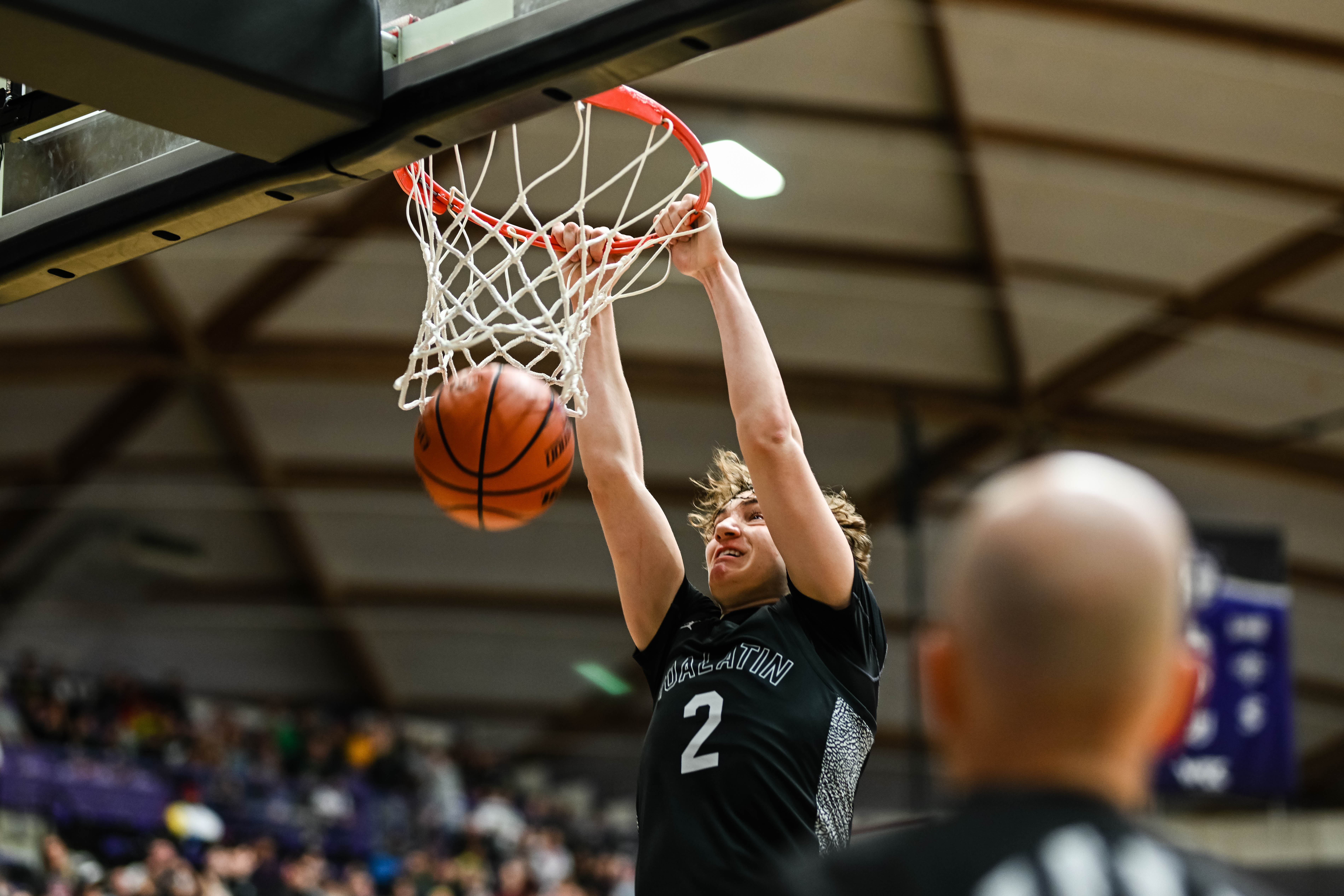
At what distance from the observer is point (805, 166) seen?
11.8 metres

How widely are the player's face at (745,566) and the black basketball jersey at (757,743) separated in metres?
0.06

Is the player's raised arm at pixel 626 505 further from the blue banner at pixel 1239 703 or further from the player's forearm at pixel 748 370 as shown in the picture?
the blue banner at pixel 1239 703

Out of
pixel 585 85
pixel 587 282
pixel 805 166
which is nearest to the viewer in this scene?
pixel 585 85

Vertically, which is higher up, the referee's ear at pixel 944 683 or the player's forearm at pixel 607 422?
the player's forearm at pixel 607 422

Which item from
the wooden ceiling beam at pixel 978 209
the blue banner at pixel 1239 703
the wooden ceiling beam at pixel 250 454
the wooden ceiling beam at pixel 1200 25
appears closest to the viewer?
the wooden ceiling beam at pixel 1200 25

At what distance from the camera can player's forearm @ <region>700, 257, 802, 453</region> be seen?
2.95 meters

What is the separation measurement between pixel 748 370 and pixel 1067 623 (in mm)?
1948

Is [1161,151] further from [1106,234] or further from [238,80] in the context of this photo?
[238,80]

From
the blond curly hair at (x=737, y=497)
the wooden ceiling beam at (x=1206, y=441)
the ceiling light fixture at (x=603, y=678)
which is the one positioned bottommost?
the blond curly hair at (x=737, y=497)

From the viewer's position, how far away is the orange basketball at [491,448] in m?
3.19

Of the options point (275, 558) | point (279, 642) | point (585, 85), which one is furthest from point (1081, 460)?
point (279, 642)

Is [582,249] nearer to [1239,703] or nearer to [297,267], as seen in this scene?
[1239,703]

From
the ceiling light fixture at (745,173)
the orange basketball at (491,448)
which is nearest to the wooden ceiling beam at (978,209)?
the ceiling light fixture at (745,173)

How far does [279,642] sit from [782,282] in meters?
8.69
